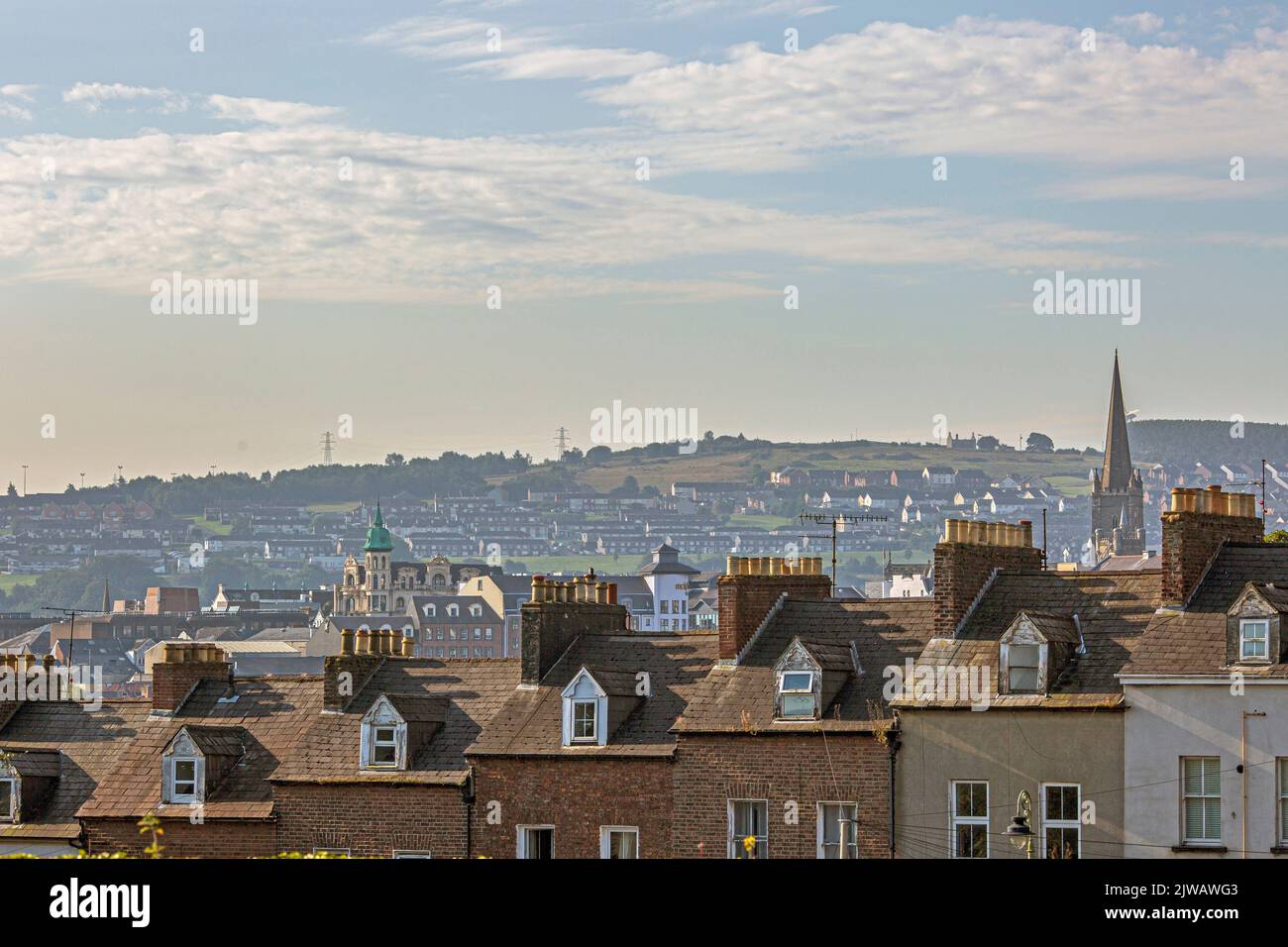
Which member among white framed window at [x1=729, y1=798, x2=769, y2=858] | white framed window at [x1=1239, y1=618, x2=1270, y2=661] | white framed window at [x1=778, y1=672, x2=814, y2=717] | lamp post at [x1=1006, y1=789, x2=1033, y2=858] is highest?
white framed window at [x1=1239, y1=618, x2=1270, y2=661]

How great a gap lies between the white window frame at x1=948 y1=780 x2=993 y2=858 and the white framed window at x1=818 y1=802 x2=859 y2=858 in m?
1.72

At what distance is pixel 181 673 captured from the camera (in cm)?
5247

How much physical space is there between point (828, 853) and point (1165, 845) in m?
6.46

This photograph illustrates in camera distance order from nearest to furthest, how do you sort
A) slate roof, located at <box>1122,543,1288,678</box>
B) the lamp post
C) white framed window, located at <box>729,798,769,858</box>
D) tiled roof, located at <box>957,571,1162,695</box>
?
the lamp post, slate roof, located at <box>1122,543,1288,678</box>, tiled roof, located at <box>957,571,1162,695</box>, white framed window, located at <box>729,798,769,858</box>

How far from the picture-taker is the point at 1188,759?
37156mm

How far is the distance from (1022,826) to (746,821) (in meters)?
7.02

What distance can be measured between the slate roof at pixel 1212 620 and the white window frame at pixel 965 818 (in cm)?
327

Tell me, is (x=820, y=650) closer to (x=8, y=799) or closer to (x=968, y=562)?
(x=968, y=562)

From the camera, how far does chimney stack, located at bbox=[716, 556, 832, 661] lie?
44.0 metres

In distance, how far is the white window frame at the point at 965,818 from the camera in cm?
3872

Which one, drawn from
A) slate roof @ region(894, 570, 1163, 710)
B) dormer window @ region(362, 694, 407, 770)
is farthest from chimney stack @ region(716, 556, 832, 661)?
dormer window @ region(362, 694, 407, 770)

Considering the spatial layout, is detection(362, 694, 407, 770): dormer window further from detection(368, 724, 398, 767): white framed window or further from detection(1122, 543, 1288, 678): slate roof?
detection(1122, 543, 1288, 678): slate roof
